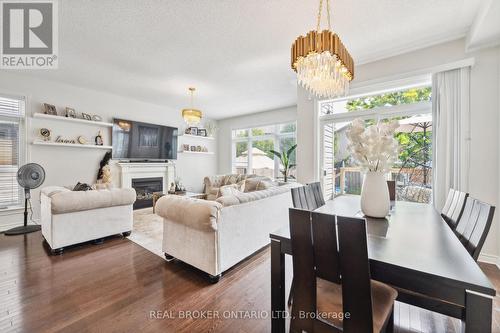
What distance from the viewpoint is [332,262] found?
3.07ft

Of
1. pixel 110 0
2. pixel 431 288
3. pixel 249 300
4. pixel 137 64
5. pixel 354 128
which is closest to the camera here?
pixel 431 288

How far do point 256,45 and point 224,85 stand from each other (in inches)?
59.8

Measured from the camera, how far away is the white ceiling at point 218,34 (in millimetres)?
2109

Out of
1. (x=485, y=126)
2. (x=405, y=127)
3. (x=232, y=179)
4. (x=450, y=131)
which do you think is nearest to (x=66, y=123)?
(x=232, y=179)

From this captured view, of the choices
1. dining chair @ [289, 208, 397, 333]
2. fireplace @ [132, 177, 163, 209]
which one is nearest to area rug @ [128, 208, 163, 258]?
fireplace @ [132, 177, 163, 209]

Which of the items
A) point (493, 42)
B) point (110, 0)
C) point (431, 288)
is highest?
point (110, 0)

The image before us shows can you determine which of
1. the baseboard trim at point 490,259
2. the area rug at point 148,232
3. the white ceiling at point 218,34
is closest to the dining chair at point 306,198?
the white ceiling at point 218,34

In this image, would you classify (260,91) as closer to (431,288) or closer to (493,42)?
(493,42)

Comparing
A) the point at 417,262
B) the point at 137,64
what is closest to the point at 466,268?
the point at 417,262

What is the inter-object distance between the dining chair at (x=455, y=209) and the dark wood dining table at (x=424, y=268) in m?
0.10

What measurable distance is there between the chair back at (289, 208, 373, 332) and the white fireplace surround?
482 cm

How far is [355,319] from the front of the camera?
0.91 m

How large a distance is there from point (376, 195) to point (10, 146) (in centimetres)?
542

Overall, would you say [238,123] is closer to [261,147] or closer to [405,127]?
[261,147]
